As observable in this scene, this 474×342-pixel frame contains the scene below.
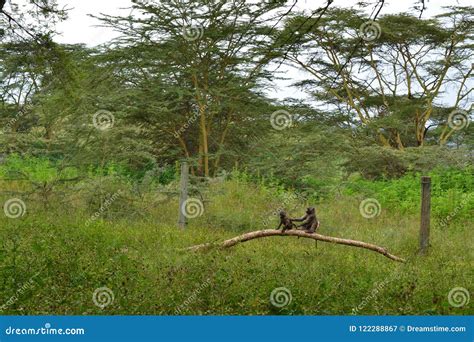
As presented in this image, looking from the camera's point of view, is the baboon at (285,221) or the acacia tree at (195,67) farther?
the acacia tree at (195,67)

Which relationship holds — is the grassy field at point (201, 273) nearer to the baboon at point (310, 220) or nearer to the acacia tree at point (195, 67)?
the baboon at point (310, 220)

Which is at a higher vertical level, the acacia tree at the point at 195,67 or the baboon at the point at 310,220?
the acacia tree at the point at 195,67

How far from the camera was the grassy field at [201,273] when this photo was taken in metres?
5.79

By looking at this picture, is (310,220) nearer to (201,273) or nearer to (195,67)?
(201,273)

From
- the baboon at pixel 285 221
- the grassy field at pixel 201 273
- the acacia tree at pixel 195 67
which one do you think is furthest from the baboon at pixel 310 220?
the acacia tree at pixel 195 67

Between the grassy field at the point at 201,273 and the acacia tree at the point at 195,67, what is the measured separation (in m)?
7.07

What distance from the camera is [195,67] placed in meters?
17.8

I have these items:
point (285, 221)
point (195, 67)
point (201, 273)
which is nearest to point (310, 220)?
point (285, 221)

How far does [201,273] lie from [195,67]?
12000 millimetres

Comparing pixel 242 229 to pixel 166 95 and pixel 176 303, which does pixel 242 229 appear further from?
pixel 166 95

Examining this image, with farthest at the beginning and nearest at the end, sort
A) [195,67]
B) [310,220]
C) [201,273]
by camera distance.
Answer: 1. [195,67]
2. [310,220]
3. [201,273]

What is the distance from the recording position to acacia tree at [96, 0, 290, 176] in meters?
17.4

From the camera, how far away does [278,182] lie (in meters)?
17.0

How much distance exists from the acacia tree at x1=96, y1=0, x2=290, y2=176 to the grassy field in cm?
707
